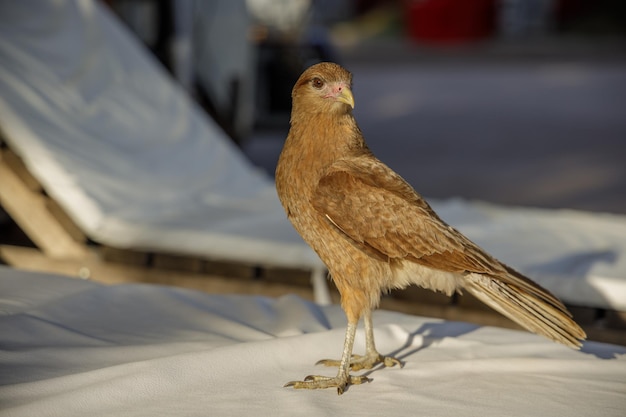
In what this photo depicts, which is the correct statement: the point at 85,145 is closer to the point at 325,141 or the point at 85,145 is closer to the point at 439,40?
Result: the point at 325,141

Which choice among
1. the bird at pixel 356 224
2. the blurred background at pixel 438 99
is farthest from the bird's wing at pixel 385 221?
the blurred background at pixel 438 99

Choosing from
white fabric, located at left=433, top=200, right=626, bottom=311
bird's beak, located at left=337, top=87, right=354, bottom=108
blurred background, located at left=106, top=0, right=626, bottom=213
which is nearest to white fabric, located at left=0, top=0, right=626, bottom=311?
white fabric, located at left=433, top=200, right=626, bottom=311

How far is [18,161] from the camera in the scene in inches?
166

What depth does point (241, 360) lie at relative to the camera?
2.61m

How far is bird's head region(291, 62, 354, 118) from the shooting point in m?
2.52

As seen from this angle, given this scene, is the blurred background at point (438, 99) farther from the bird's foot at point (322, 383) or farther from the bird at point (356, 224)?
the bird's foot at point (322, 383)

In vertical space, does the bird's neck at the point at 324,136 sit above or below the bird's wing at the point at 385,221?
above

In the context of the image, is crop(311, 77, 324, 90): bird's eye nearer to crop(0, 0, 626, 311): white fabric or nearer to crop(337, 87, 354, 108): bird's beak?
crop(337, 87, 354, 108): bird's beak

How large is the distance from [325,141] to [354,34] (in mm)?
22240

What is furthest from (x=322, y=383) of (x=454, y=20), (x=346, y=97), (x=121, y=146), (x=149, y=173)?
(x=454, y=20)

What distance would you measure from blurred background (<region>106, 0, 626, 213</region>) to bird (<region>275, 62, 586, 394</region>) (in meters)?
4.47

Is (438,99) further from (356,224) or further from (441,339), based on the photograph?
(356,224)

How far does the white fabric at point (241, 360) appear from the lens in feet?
7.74

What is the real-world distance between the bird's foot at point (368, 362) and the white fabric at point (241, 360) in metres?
0.04
